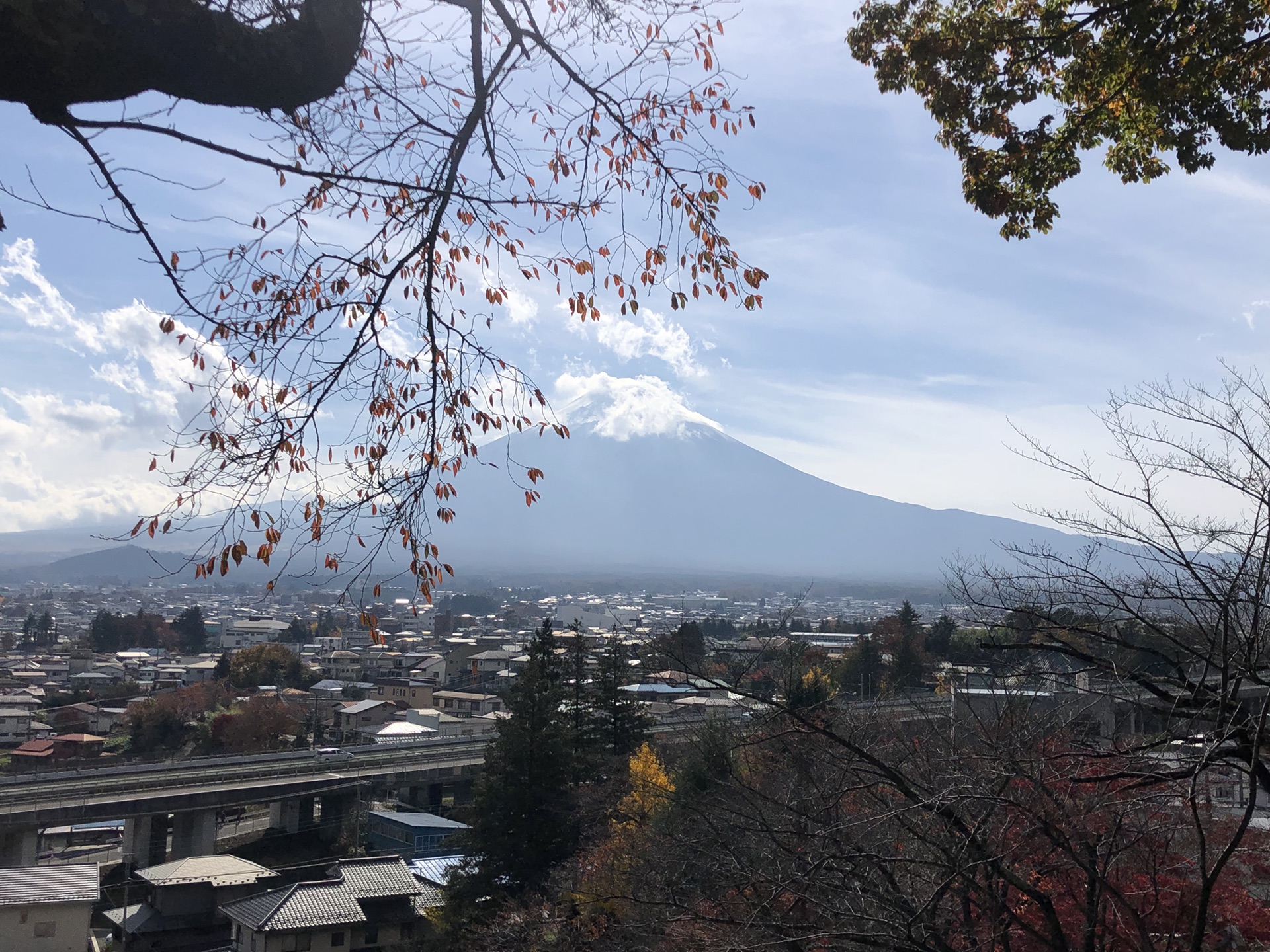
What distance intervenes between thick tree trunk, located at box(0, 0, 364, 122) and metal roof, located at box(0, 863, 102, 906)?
46.1 feet

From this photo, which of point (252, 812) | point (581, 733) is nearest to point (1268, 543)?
point (581, 733)

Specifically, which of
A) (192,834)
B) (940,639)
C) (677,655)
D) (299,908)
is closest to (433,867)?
(299,908)

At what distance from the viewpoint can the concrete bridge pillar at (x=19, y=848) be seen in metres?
16.5

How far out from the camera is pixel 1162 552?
2.92 metres

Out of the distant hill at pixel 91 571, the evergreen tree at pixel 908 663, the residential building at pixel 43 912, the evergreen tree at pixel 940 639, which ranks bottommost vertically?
the distant hill at pixel 91 571

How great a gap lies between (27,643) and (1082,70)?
63.8m

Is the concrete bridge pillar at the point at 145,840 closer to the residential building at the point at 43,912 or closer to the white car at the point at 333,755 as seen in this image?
the white car at the point at 333,755

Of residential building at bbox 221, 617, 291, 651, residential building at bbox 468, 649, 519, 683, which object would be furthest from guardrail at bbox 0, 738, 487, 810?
residential building at bbox 221, 617, 291, 651

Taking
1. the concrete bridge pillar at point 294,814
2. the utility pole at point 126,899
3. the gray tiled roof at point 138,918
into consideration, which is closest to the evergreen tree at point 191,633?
the concrete bridge pillar at point 294,814

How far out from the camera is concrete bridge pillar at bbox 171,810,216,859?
61.9 ft

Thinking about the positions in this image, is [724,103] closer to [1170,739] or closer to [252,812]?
[1170,739]

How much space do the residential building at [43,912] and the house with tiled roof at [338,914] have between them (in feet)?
7.59

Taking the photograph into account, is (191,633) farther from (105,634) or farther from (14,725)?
(14,725)

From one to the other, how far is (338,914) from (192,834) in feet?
22.8
